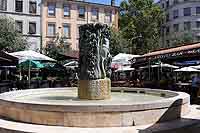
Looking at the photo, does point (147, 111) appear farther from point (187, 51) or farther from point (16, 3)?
point (16, 3)

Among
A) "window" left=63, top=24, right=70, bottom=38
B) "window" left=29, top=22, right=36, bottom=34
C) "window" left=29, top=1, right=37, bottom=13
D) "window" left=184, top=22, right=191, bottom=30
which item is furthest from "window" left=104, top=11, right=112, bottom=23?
"window" left=184, top=22, right=191, bottom=30

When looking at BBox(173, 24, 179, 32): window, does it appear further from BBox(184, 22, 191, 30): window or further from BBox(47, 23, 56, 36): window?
BBox(47, 23, 56, 36): window

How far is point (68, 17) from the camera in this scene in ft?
162

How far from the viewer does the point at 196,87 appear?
1574 cm

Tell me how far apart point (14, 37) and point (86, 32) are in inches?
1018

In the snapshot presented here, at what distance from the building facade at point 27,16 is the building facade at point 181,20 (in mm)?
27174

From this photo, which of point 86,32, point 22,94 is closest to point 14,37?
point 22,94

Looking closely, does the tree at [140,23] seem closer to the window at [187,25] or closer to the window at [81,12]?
the window at [81,12]

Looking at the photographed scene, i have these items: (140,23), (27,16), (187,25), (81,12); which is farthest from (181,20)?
(27,16)

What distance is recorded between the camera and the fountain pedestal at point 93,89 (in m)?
10.2

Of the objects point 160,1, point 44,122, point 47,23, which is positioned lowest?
point 44,122

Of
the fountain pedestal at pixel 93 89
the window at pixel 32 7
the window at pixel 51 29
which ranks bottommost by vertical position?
the fountain pedestal at pixel 93 89

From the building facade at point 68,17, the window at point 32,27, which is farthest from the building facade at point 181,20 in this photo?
the window at point 32,27

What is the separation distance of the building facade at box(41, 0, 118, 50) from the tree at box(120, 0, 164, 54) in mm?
3100
